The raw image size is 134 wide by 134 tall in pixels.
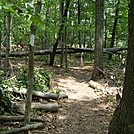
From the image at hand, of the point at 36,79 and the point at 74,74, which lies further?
the point at 74,74

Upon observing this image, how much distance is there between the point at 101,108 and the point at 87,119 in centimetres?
92

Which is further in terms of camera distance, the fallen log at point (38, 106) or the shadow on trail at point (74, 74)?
the shadow on trail at point (74, 74)

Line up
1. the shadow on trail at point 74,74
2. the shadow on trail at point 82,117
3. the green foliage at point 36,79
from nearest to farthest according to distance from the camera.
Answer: the shadow on trail at point 82,117 < the green foliage at point 36,79 < the shadow on trail at point 74,74

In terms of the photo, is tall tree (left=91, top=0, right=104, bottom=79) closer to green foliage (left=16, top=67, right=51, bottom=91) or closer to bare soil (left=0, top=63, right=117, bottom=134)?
bare soil (left=0, top=63, right=117, bottom=134)

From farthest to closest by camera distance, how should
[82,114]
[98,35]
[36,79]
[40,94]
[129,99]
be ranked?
[98,35], [36,79], [40,94], [82,114], [129,99]

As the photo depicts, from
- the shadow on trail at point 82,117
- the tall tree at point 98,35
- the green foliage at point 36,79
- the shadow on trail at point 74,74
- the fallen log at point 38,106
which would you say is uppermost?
the tall tree at point 98,35

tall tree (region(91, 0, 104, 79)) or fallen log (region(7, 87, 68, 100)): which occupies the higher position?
tall tree (region(91, 0, 104, 79))

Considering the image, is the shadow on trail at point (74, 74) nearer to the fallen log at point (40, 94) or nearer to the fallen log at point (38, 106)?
the fallen log at point (40, 94)

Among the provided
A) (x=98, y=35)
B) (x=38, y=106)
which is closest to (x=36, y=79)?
(x=38, y=106)

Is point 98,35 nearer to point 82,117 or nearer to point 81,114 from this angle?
point 81,114

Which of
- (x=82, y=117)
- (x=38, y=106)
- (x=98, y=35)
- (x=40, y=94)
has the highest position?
(x=98, y=35)

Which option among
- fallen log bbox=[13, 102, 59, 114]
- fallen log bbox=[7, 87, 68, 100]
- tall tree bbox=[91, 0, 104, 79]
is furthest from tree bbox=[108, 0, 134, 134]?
tall tree bbox=[91, 0, 104, 79]

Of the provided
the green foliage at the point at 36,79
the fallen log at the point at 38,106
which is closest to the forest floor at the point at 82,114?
the fallen log at the point at 38,106

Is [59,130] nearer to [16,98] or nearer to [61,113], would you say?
[61,113]
